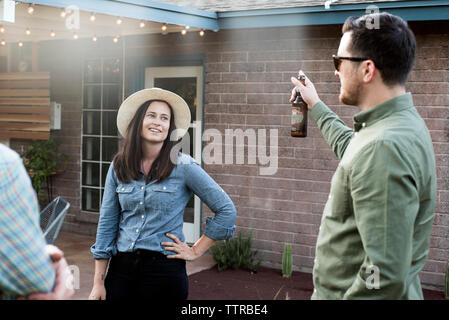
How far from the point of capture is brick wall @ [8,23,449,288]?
18.7 feet

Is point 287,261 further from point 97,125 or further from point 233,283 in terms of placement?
point 97,125

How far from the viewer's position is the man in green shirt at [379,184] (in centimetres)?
171

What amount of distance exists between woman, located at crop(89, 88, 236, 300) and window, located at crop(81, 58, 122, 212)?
4.95m

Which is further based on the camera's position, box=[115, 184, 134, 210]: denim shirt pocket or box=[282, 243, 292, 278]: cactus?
box=[282, 243, 292, 278]: cactus

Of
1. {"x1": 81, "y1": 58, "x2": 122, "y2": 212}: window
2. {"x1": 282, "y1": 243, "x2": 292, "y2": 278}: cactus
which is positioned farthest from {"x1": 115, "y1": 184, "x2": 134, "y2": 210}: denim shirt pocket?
{"x1": 81, "y1": 58, "x2": 122, "y2": 212}: window

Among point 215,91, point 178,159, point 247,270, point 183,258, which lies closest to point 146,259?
point 183,258

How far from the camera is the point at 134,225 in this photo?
115 inches

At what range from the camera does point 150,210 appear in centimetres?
293

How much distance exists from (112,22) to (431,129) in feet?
13.2

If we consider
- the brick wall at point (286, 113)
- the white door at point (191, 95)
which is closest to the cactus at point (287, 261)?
the brick wall at point (286, 113)

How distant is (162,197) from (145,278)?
18.1 inches

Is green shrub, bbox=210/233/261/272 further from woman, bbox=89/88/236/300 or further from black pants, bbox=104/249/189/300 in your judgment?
black pants, bbox=104/249/189/300

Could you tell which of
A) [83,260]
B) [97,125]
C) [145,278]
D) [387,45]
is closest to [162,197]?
[145,278]

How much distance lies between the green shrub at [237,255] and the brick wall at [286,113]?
0.24 meters
